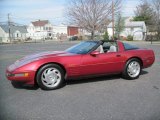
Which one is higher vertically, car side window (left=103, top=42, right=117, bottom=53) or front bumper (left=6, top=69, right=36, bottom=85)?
car side window (left=103, top=42, right=117, bottom=53)

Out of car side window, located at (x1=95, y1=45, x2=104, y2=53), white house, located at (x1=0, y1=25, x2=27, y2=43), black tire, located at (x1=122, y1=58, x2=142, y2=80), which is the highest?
white house, located at (x1=0, y1=25, x2=27, y2=43)

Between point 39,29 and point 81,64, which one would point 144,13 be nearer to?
point 39,29

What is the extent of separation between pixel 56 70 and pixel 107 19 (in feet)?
144

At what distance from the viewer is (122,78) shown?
282 inches

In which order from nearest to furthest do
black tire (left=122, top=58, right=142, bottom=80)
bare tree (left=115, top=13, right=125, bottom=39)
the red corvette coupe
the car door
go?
the red corvette coupe, the car door, black tire (left=122, top=58, right=142, bottom=80), bare tree (left=115, top=13, right=125, bottom=39)

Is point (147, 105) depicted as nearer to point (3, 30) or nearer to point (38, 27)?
point (3, 30)

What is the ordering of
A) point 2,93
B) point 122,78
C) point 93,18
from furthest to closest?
point 93,18 → point 122,78 → point 2,93

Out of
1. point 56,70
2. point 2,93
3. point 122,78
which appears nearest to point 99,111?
point 56,70

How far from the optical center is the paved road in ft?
13.6

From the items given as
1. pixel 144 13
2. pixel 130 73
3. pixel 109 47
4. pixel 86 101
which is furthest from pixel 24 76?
pixel 144 13

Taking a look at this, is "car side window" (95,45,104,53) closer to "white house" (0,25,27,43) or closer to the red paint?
the red paint

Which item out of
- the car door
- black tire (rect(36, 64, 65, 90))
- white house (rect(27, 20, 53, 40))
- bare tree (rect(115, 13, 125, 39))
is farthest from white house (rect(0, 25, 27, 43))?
black tire (rect(36, 64, 65, 90))

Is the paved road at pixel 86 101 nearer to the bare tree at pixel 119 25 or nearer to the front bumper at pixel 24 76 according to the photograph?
the front bumper at pixel 24 76

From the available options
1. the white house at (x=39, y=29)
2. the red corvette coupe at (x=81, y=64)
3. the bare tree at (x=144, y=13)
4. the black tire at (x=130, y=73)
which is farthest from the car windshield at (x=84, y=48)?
the white house at (x=39, y=29)
